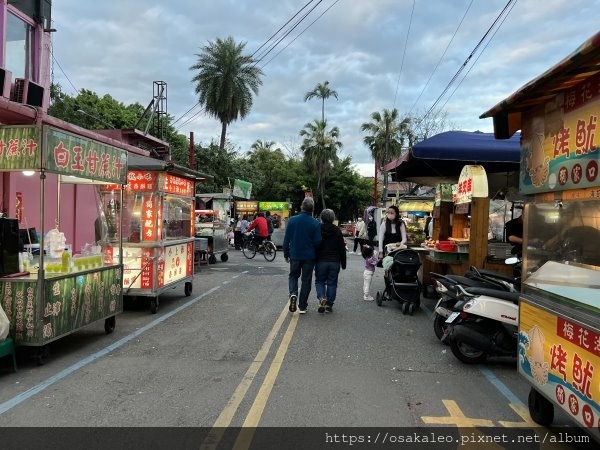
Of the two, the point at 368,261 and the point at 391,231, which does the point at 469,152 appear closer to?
the point at 391,231

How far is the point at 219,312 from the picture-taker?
28.9 ft

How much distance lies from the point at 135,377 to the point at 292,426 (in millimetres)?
2076

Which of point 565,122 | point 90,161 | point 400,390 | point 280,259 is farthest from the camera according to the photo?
point 280,259

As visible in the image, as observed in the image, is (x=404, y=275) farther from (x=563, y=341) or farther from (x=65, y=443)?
(x=65, y=443)

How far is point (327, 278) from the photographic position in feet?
28.5

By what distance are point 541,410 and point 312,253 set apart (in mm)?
4922

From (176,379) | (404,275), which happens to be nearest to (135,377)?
(176,379)

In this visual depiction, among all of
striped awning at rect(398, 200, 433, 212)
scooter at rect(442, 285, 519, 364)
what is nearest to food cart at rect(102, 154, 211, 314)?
scooter at rect(442, 285, 519, 364)

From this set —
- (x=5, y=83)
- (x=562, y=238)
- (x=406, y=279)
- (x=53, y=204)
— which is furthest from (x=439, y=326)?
(x=5, y=83)

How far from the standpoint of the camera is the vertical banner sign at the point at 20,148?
5488 mm

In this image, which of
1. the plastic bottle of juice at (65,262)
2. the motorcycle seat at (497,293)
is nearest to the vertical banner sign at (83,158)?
the plastic bottle of juice at (65,262)

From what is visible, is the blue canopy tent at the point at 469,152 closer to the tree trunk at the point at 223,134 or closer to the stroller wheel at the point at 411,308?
the stroller wheel at the point at 411,308

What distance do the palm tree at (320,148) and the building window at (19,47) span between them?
4069cm

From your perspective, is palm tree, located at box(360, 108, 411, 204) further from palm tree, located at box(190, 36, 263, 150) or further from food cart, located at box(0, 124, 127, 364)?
food cart, located at box(0, 124, 127, 364)
